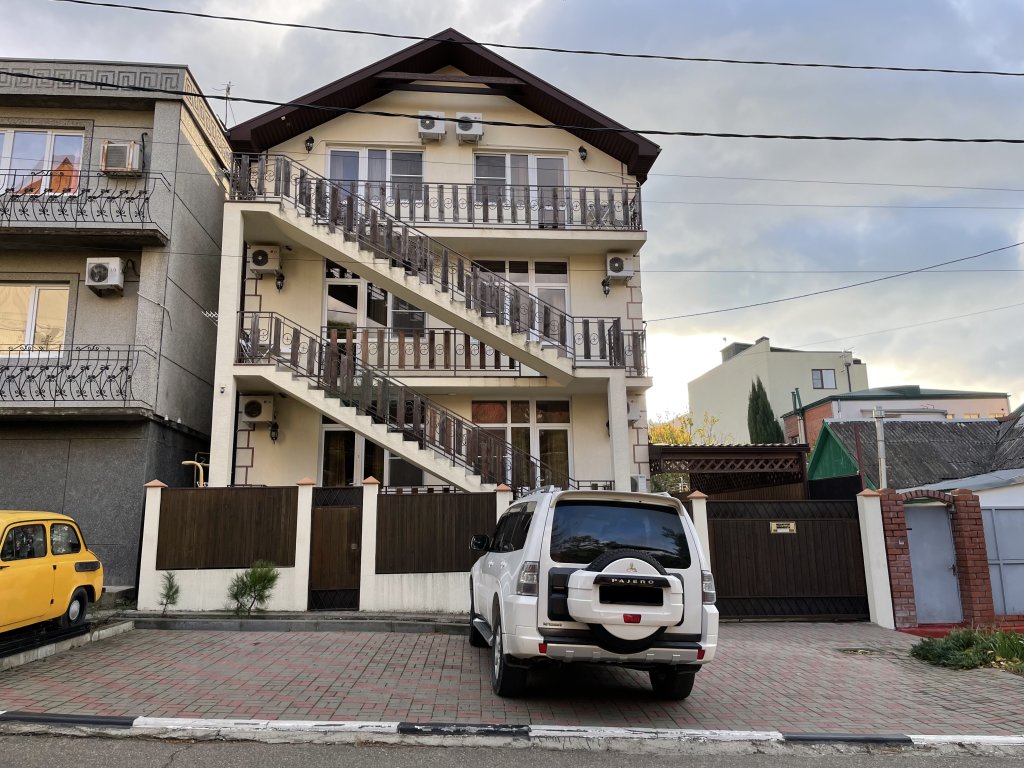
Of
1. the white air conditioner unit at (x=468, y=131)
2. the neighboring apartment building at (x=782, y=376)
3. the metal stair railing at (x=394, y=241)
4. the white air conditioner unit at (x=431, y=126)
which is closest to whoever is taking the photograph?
the metal stair railing at (x=394, y=241)

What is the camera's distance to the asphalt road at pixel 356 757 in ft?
14.8

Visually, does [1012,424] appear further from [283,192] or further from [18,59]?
[18,59]

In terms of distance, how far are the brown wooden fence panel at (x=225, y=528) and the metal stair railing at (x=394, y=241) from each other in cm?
519

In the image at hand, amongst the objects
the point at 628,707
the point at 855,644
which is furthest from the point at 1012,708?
the point at 628,707

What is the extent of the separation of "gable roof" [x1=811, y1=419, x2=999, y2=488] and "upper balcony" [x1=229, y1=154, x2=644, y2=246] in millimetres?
8174

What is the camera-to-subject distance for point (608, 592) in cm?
521

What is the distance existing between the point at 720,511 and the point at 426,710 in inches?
256

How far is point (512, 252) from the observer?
51.0ft

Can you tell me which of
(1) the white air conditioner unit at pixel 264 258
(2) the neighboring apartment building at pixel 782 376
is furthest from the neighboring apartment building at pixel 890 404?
(1) the white air conditioner unit at pixel 264 258

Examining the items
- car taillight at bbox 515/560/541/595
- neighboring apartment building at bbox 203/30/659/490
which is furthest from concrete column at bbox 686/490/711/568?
car taillight at bbox 515/560/541/595

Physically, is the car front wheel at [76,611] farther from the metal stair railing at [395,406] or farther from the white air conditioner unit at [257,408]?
the white air conditioner unit at [257,408]

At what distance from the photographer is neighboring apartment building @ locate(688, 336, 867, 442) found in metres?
40.8

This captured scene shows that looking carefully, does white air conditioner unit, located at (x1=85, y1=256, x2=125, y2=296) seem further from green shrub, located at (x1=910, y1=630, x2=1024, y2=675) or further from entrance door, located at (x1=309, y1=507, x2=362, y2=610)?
green shrub, located at (x1=910, y1=630, x2=1024, y2=675)

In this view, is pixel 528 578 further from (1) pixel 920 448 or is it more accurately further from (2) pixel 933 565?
(1) pixel 920 448
